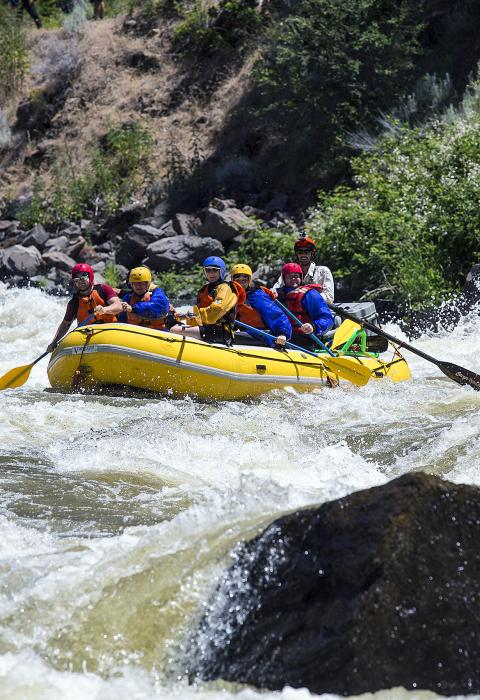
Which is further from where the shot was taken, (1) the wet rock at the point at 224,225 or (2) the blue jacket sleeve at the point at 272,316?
(1) the wet rock at the point at 224,225

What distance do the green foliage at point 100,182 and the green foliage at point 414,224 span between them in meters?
7.95

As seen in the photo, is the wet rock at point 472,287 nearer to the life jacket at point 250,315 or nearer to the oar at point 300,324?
the oar at point 300,324

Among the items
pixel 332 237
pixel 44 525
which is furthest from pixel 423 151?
pixel 44 525

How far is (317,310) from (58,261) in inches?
373

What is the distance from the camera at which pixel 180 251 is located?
16.6m

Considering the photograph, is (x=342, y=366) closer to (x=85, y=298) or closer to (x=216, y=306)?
(x=216, y=306)

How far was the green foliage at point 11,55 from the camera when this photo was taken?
26.8m

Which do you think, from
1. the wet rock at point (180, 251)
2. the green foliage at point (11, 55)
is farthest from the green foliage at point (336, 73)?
the green foliage at point (11, 55)

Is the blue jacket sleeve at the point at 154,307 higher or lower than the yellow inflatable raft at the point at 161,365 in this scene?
higher

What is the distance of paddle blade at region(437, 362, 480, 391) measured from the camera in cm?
855

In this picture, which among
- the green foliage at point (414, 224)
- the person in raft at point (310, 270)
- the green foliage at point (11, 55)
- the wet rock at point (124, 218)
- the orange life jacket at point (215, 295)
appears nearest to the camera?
the orange life jacket at point (215, 295)

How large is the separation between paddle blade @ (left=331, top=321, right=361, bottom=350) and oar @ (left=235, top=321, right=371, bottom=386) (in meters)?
0.50

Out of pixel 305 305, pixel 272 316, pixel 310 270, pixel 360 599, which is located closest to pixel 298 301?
pixel 305 305

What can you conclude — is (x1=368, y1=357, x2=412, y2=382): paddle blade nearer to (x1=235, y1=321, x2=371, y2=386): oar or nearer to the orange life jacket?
(x1=235, y1=321, x2=371, y2=386): oar
